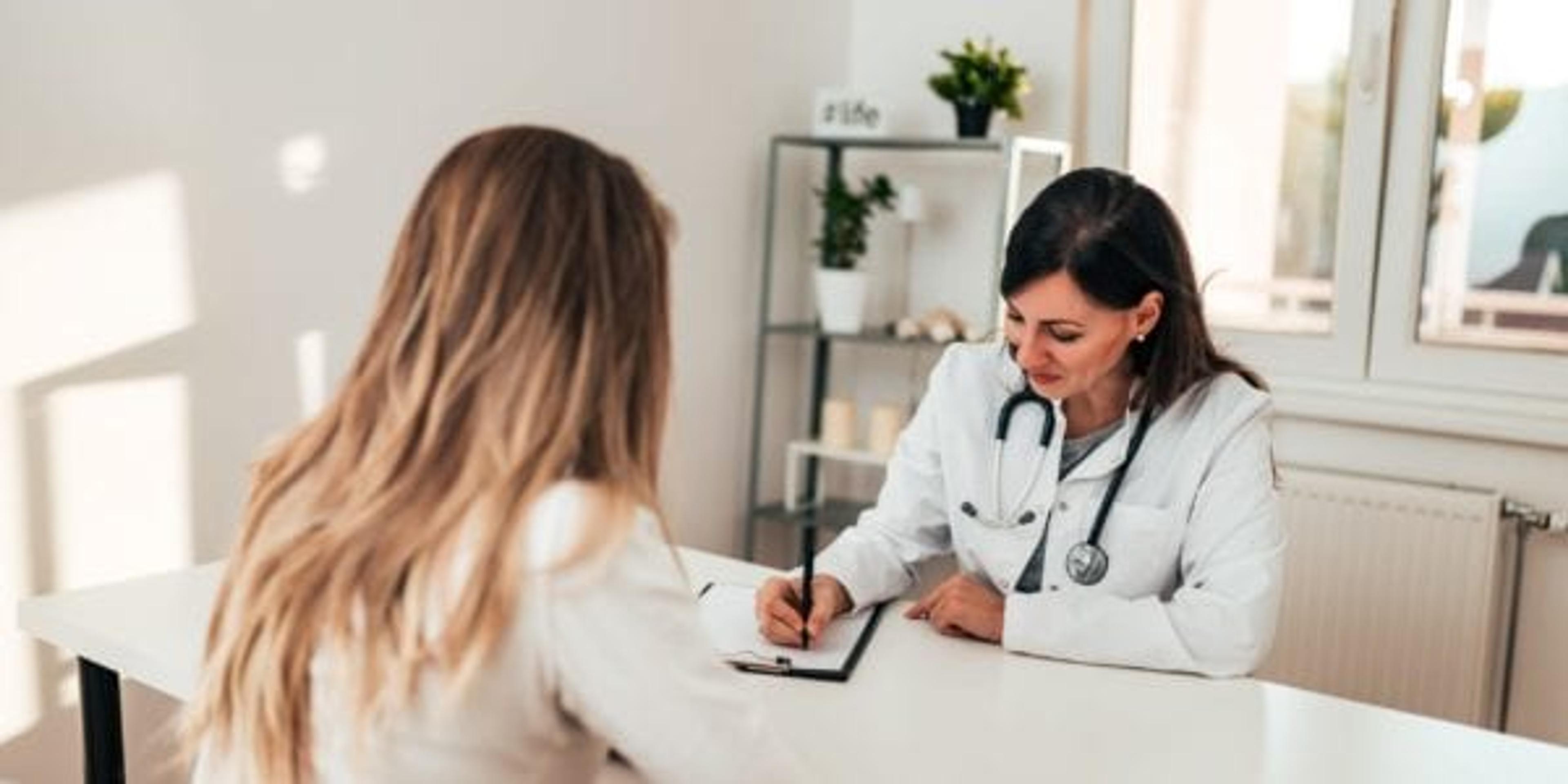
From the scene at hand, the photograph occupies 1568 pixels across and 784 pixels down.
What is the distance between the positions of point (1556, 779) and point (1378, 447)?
1670 mm

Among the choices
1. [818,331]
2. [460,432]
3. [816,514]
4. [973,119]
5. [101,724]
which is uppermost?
[973,119]

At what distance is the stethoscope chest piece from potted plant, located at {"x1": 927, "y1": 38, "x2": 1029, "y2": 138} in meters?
1.57

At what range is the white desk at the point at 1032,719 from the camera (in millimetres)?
1300

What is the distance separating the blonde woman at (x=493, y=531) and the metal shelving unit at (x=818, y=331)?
→ 86.9 inches

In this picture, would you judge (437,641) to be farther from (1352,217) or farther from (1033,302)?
(1352,217)

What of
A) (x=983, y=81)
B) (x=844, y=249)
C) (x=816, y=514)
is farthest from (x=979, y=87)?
(x=816, y=514)

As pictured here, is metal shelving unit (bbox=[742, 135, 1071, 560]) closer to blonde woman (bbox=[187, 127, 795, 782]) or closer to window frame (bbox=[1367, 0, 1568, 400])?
window frame (bbox=[1367, 0, 1568, 400])

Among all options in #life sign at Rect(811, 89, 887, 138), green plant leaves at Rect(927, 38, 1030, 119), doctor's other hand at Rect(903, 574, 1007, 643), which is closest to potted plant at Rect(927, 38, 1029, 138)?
green plant leaves at Rect(927, 38, 1030, 119)

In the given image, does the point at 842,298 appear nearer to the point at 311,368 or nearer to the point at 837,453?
the point at 837,453

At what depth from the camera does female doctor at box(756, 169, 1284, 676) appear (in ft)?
5.45

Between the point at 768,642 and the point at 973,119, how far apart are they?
72.9 inches

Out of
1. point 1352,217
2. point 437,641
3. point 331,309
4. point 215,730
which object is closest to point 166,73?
point 331,309

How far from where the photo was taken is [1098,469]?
1.80 metres

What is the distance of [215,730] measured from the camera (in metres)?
1.03
